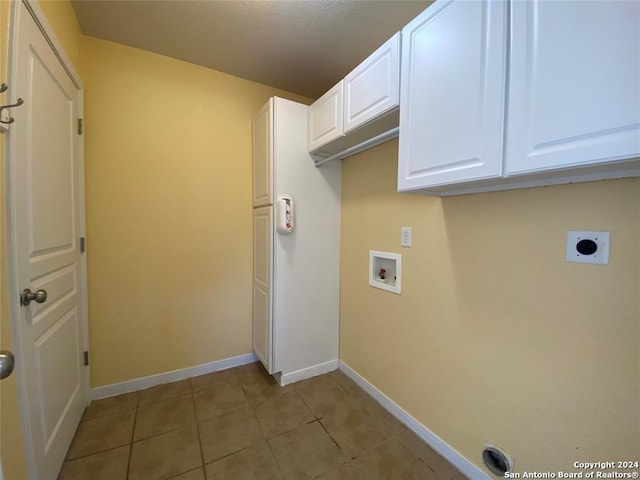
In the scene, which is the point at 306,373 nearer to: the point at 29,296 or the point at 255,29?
the point at 29,296

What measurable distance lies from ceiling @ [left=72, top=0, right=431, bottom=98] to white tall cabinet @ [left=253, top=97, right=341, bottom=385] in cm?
39

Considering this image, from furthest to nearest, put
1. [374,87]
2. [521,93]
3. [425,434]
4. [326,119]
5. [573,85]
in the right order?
[326,119], [425,434], [374,87], [521,93], [573,85]

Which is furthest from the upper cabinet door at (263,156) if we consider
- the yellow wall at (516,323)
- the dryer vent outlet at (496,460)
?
the dryer vent outlet at (496,460)

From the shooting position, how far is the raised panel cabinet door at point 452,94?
0.93 metres

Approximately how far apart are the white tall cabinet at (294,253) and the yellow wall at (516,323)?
1.68 ft

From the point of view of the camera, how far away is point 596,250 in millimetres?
942

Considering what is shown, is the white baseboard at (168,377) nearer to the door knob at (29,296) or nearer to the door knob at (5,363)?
the door knob at (29,296)

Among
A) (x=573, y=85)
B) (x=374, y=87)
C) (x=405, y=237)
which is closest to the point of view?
(x=573, y=85)

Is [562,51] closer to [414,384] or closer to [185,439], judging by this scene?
[414,384]

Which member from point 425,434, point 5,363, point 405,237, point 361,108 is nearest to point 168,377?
point 5,363

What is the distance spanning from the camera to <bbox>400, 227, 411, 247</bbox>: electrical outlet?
1.67 meters

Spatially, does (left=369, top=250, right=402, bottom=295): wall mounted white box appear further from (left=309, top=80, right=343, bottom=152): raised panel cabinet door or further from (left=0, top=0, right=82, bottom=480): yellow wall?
(left=0, top=0, right=82, bottom=480): yellow wall

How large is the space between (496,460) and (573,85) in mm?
1641

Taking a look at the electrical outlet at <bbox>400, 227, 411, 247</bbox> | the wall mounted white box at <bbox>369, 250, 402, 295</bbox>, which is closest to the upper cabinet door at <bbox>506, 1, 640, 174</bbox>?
the electrical outlet at <bbox>400, 227, 411, 247</bbox>
